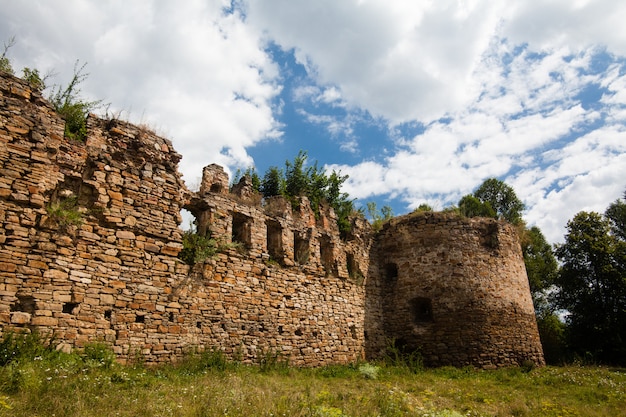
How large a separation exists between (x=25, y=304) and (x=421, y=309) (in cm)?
1203

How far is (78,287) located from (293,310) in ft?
19.0

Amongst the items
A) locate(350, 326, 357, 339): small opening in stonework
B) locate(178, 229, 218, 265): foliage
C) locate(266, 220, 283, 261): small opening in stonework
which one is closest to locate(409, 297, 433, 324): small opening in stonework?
locate(350, 326, 357, 339): small opening in stonework

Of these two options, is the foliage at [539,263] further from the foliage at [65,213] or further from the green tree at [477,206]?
the foliage at [65,213]

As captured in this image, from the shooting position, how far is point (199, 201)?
11211mm

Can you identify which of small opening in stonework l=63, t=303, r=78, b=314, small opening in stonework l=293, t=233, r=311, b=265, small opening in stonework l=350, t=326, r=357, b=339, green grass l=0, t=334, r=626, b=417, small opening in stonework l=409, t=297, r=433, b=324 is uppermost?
small opening in stonework l=293, t=233, r=311, b=265

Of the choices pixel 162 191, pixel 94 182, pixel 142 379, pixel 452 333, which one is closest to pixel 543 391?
pixel 452 333

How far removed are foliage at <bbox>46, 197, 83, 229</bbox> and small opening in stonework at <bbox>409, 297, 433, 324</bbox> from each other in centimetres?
1093

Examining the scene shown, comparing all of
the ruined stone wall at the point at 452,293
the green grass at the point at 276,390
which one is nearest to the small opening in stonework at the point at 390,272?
the ruined stone wall at the point at 452,293

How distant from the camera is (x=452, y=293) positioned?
14945 millimetres

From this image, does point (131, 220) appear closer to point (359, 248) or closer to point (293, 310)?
point (293, 310)

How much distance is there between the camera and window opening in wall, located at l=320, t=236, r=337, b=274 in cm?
1459

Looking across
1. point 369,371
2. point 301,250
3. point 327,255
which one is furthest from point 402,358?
point 301,250

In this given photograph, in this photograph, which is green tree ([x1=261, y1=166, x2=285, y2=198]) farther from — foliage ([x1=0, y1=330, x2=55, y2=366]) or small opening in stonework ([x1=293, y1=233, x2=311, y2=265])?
foliage ([x1=0, y1=330, x2=55, y2=366])

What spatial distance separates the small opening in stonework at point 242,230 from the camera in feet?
39.4
